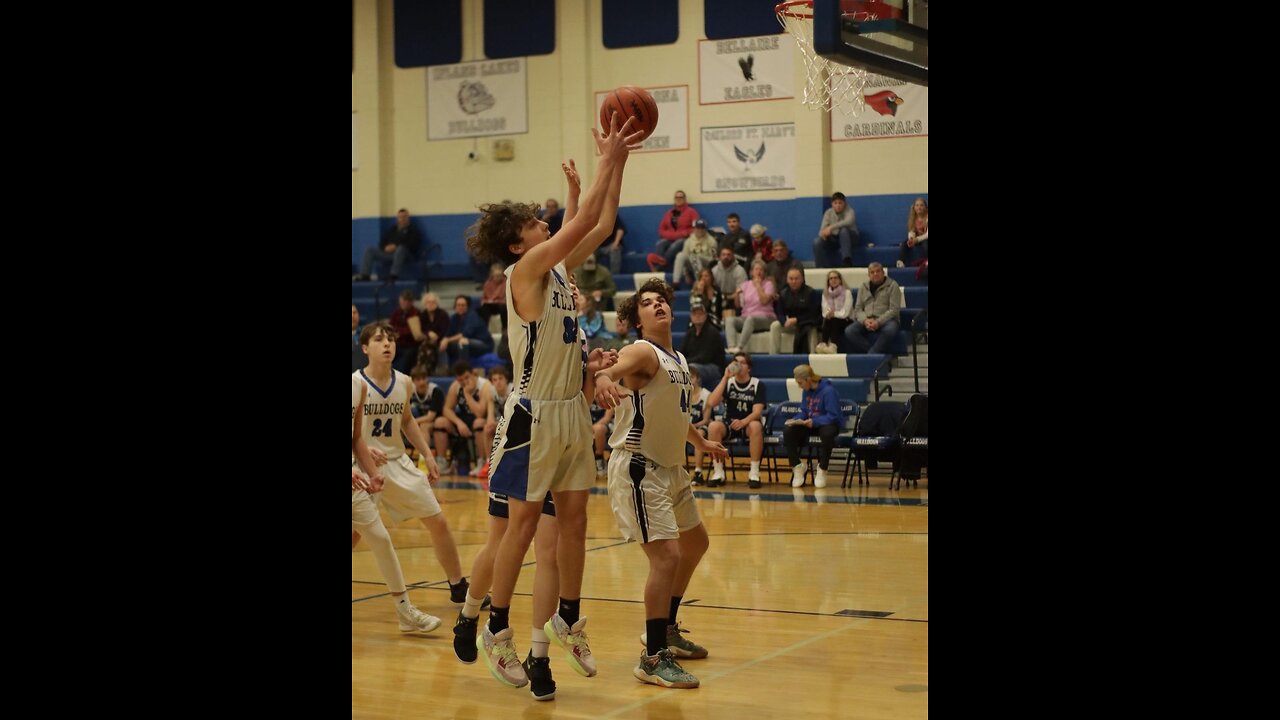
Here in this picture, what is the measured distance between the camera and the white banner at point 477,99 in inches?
688

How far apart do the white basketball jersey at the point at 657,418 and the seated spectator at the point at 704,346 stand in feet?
26.1

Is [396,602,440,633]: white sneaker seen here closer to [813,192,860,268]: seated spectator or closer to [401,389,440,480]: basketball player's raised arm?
[401,389,440,480]: basketball player's raised arm

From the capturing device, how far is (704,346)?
43.0 feet

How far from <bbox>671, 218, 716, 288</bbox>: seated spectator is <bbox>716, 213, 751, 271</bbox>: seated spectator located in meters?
0.27

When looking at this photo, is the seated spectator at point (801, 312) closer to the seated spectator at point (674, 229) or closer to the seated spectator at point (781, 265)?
the seated spectator at point (781, 265)

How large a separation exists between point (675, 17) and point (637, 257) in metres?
3.19

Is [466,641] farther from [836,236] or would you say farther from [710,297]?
[836,236]

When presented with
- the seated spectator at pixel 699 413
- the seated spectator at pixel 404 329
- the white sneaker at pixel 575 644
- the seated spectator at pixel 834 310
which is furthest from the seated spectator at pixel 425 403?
the white sneaker at pixel 575 644
